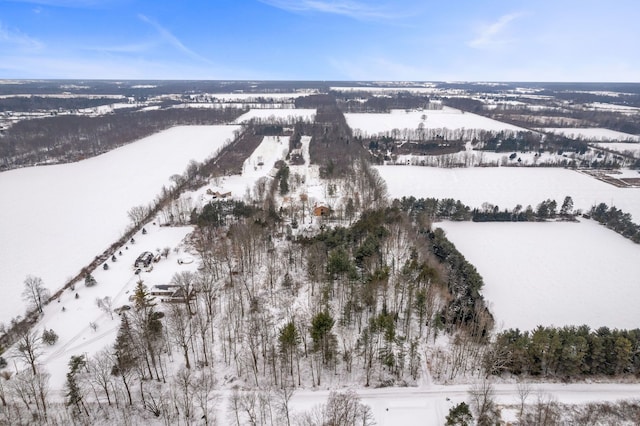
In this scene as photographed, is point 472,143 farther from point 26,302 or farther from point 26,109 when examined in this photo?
point 26,109

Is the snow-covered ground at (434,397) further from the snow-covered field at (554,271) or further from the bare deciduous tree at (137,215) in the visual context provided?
the bare deciduous tree at (137,215)

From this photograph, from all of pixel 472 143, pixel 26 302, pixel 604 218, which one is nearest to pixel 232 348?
pixel 26 302

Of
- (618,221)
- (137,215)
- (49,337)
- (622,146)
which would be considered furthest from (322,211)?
(622,146)

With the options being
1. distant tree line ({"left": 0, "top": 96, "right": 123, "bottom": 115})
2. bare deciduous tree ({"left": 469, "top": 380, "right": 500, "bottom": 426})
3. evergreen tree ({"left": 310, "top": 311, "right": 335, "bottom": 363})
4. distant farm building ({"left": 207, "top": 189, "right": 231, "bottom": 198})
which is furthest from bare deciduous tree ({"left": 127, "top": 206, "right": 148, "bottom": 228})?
distant tree line ({"left": 0, "top": 96, "right": 123, "bottom": 115})

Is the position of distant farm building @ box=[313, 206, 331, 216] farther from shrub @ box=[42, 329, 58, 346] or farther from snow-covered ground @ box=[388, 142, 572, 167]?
snow-covered ground @ box=[388, 142, 572, 167]

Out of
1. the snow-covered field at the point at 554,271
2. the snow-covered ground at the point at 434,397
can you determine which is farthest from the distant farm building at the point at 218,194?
the snow-covered ground at the point at 434,397

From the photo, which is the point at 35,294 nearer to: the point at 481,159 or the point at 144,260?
the point at 144,260

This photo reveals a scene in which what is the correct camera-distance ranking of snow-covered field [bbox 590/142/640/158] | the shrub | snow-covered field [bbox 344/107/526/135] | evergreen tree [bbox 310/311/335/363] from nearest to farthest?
evergreen tree [bbox 310/311/335/363]
the shrub
snow-covered field [bbox 590/142/640/158]
snow-covered field [bbox 344/107/526/135]
